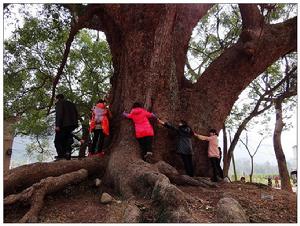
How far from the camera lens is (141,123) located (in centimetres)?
707

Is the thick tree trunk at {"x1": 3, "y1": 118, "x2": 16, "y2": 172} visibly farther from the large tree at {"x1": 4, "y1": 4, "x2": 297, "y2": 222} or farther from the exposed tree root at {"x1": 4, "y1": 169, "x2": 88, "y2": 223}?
the exposed tree root at {"x1": 4, "y1": 169, "x2": 88, "y2": 223}

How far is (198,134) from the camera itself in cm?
796

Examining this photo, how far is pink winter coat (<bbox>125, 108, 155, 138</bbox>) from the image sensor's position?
23.1 feet

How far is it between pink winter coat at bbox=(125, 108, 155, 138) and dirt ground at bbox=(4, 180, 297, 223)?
139 cm

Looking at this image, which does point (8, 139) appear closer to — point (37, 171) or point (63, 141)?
point (63, 141)

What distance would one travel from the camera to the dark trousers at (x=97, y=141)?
7.73 meters

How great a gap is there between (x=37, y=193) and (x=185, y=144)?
3.40 meters

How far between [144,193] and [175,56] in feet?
12.9

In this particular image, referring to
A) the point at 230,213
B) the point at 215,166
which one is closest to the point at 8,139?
the point at 215,166

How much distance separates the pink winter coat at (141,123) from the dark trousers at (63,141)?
196cm

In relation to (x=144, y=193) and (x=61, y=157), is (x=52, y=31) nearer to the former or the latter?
(x=61, y=157)

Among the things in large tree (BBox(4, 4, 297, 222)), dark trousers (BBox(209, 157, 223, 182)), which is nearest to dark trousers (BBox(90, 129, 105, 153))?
large tree (BBox(4, 4, 297, 222))

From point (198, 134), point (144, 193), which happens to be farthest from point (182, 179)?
point (198, 134)

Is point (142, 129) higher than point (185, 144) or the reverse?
higher
